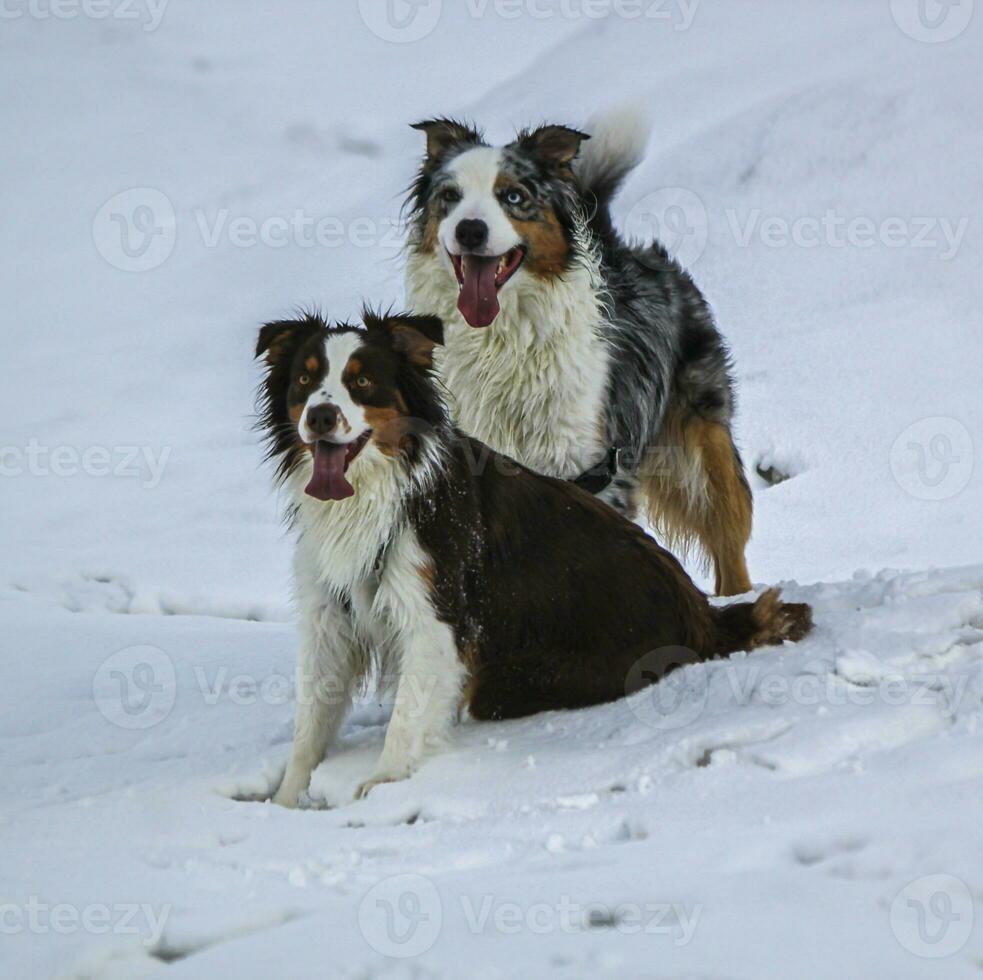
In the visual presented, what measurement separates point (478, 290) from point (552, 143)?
63 cm

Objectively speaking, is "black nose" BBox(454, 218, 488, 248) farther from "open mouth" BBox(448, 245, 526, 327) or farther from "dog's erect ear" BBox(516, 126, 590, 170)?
"dog's erect ear" BBox(516, 126, 590, 170)

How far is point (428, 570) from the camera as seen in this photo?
15.3 feet

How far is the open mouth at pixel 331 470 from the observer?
15.0ft

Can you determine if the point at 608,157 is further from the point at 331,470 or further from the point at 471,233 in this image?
the point at 331,470

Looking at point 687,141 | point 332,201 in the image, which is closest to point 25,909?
point 687,141

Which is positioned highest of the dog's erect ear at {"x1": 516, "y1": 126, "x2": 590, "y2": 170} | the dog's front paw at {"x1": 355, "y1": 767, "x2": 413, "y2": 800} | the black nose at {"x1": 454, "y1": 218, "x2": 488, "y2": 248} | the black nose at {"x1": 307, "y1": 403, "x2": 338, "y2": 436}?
the dog's erect ear at {"x1": 516, "y1": 126, "x2": 590, "y2": 170}

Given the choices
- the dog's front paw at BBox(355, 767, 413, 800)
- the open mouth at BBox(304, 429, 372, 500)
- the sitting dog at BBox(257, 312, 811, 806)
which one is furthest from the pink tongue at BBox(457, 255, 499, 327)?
the dog's front paw at BBox(355, 767, 413, 800)

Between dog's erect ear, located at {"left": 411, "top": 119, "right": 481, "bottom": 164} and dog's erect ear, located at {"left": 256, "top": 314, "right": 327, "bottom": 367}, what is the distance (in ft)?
4.22

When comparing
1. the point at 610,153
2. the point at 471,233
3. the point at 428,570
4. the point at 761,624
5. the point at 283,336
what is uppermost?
the point at 610,153

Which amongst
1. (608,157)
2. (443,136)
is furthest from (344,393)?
(608,157)

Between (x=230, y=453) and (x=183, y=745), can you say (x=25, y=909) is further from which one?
(x=230, y=453)

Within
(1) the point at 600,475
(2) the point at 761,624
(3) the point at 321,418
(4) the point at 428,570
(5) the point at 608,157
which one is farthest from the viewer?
(5) the point at 608,157

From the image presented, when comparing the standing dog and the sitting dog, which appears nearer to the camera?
the sitting dog

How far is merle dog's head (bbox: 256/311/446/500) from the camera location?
178 inches
